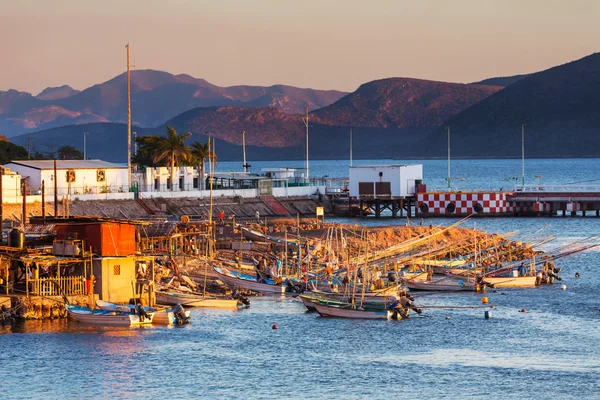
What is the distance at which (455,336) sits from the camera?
174 ft

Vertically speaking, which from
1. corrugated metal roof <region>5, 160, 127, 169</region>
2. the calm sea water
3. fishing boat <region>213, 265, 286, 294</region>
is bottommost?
the calm sea water

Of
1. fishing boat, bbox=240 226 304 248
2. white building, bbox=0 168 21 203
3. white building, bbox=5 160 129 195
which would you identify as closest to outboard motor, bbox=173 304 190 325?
fishing boat, bbox=240 226 304 248

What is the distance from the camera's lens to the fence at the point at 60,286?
54906mm

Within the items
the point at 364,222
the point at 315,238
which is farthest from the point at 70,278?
the point at 364,222

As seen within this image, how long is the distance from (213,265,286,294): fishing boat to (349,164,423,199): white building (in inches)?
2207

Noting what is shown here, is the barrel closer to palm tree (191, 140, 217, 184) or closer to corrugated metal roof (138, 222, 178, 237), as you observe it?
corrugated metal roof (138, 222, 178, 237)

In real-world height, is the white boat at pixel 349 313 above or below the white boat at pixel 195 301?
below

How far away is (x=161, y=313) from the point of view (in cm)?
5434

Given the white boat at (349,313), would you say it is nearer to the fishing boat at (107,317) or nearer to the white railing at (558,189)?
the fishing boat at (107,317)

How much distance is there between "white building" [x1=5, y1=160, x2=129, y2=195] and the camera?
3930 inches

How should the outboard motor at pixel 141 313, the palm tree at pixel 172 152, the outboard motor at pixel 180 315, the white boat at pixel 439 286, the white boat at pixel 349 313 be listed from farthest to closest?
1. the palm tree at pixel 172 152
2. the white boat at pixel 439 286
3. the white boat at pixel 349 313
4. the outboard motor at pixel 180 315
5. the outboard motor at pixel 141 313

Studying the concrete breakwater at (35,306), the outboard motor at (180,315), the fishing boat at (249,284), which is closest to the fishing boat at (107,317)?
the concrete breakwater at (35,306)

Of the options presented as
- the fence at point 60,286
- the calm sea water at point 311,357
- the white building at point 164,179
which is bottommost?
the calm sea water at point 311,357

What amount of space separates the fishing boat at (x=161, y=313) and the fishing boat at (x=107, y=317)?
16.3 inches
